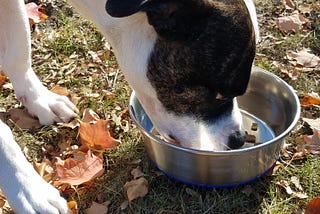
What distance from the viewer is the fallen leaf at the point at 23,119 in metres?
3.35

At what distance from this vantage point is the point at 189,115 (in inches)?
107

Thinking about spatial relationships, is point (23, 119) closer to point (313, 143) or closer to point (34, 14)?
point (34, 14)

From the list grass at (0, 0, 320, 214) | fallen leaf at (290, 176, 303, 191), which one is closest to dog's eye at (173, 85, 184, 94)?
grass at (0, 0, 320, 214)

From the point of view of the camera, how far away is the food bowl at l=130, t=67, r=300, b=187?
2.64 metres

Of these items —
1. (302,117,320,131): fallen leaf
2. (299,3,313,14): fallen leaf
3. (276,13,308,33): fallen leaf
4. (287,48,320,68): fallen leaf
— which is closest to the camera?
(302,117,320,131): fallen leaf

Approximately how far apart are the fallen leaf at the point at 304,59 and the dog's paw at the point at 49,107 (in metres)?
1.43

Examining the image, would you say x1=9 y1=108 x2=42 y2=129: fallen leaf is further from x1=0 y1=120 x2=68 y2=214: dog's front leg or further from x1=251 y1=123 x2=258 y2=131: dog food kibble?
x1=251 y1=123 x2=258 y2=131: dog food kibble

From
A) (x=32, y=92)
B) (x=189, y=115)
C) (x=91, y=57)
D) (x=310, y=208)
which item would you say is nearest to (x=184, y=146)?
(x=189, y=115)

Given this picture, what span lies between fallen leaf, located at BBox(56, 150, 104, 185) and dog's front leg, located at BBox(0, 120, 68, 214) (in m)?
0.17

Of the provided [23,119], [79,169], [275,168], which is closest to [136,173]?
[79,169]

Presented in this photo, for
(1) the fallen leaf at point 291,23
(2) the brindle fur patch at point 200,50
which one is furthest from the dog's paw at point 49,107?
(1) the fallen leaf at point 291,23

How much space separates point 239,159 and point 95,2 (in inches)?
37.4

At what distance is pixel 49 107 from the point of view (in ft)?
11.0

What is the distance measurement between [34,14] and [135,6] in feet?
6.80
